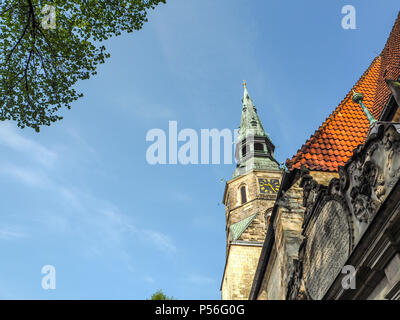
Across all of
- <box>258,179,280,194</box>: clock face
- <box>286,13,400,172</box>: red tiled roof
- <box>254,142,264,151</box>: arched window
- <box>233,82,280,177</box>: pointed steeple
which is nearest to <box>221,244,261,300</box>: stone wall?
<box>258,179,280,194</box>: clock face

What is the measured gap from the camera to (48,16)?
8.12 metres

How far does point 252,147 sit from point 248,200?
774 cm

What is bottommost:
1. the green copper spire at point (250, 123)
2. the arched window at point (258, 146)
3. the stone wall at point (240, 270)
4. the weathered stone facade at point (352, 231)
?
the weathered stone facade at point (352, 231)

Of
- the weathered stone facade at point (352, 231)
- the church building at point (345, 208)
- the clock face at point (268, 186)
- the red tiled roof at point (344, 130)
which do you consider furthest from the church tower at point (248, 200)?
the weathered stone facade at point (352, 231)

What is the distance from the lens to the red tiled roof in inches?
484

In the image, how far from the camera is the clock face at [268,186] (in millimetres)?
34312

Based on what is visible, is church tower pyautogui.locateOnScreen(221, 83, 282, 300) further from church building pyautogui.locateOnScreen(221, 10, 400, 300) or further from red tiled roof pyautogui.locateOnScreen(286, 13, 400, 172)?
red tiled roof pyautogui.locateOnScreen(286, 13, 400, 172)

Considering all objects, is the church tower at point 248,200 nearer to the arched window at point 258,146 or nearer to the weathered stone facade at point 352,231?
the arched window at point 258,146

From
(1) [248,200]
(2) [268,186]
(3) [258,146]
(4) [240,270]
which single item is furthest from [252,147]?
(4) [240,270]

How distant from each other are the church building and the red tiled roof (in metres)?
0.03
